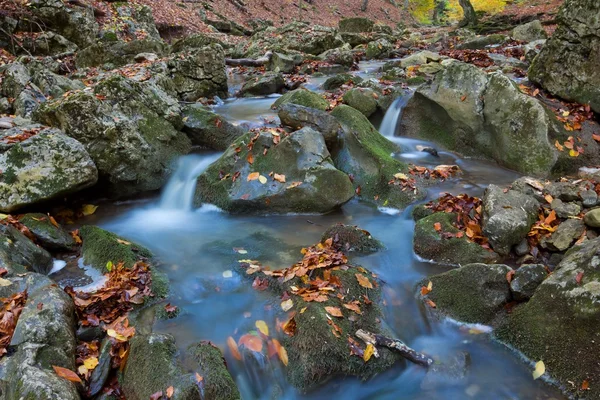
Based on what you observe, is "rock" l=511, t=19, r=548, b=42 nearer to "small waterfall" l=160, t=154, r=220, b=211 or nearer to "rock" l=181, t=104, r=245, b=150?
"rock" l=181, t=104, r=245, b=150

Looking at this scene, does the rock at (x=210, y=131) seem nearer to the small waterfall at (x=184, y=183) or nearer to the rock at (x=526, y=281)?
the small waterfall at (x=184, y=183)

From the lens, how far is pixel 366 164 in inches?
288

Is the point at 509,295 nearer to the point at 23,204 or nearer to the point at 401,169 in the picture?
the point at 401,169

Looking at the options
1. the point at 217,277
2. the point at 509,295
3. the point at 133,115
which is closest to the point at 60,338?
the point at 217,277

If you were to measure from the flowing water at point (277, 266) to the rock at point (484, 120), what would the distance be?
1.27 ft

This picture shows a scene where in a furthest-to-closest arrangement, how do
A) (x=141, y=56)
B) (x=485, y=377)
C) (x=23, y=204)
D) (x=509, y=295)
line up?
(x=141, y=56) → (x=23, y=204) → (x=509, y=295) → (x=485, y=377)

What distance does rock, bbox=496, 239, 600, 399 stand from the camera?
11.4ft

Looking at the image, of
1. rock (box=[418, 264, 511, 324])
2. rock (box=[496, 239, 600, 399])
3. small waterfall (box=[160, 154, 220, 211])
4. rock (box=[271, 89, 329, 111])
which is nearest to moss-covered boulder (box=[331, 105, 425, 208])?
rock (box=[271, 89, 329, 111])

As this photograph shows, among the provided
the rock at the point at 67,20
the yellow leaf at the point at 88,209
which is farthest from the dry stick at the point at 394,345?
the rock at the point at 67,20

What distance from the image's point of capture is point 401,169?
23.9 feet

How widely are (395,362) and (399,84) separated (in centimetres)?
866

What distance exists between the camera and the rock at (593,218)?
15.4ft

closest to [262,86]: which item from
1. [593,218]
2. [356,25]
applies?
[593,218]

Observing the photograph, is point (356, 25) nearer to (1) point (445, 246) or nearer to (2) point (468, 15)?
(2) point (468, 15)
